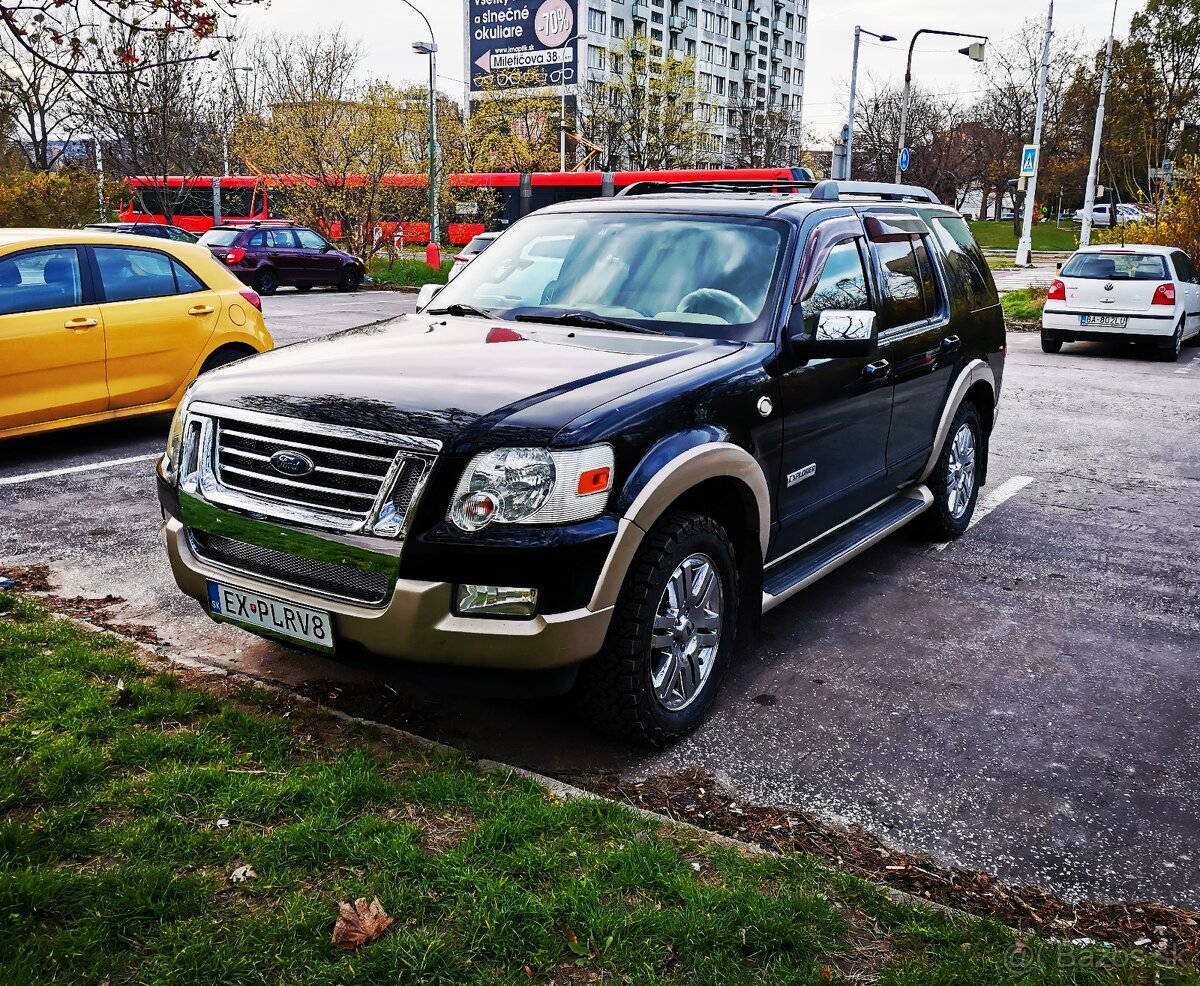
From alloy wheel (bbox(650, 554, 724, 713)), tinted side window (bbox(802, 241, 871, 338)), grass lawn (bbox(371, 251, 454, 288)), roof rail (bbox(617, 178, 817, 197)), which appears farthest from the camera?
grass lawn (bbox(371, 251, 454, 288))

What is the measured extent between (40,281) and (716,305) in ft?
17.7

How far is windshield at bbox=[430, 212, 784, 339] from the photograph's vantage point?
452 cm

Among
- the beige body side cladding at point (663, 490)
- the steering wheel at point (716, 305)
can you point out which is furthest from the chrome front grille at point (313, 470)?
the steering wheel at point (716, 305)

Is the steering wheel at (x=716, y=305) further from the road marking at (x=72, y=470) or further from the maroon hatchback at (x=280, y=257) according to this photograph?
the maroon hatchback at (x=280, y=257)

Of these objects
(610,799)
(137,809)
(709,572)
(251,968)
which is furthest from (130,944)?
(709,572)

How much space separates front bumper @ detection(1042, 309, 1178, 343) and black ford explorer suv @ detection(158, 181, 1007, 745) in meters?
12.0

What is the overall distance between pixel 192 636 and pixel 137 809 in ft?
5.26

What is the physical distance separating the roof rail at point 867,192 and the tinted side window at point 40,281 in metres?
5.30

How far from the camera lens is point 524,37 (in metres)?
85.9

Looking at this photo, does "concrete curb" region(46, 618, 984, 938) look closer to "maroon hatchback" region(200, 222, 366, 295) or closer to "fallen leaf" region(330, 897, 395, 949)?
"fallen leaf" region(330, 897, 395, 949)

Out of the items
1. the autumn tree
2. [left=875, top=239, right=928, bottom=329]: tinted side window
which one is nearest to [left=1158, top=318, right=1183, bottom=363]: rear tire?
[left=875, top=239, right=928, bottom=329]: tinted side window

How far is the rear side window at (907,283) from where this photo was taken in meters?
5.36

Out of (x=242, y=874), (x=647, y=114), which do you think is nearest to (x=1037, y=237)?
(x=647, y=114)

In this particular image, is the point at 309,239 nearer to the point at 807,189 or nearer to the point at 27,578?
the point at 27,578
